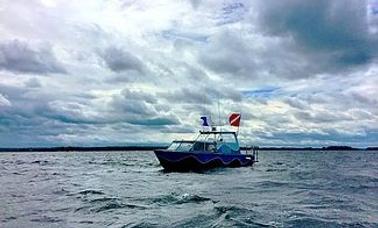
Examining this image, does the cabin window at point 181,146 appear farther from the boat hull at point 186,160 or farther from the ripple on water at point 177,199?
the ripple on water at point 177,199

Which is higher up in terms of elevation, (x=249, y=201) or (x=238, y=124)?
(x=238, y=124)

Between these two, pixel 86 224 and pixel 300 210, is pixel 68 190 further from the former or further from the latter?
pixel 300 210

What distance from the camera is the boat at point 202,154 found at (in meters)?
45.9

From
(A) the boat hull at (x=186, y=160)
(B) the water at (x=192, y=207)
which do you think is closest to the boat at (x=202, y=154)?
(A) the boat hull at (x=186, y=160)

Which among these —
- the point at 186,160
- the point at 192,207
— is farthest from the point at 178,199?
the point at 186,160

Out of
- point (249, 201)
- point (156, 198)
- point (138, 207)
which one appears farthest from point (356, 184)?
point (138, 207)

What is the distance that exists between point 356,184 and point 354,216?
617 inches

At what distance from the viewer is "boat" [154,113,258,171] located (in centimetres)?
4591

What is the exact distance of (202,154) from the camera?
154 ft

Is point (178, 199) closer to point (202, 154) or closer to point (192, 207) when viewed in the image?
point (192, 207)

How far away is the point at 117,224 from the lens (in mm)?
16609

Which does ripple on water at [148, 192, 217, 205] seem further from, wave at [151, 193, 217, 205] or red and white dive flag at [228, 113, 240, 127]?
red and white dive flag at [228, 113, 240, 127]

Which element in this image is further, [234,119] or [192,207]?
[234,119]

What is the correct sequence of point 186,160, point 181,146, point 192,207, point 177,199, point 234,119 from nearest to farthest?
point 192,207 < point 177,199 < point 186,160 < point 181,146 < point 234,119
